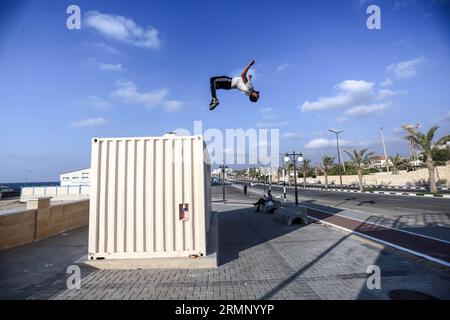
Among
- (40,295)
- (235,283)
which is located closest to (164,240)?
(235,283)

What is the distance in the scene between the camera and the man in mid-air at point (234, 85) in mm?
5926

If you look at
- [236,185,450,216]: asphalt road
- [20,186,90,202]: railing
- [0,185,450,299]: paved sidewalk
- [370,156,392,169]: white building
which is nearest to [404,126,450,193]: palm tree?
[236,185,450,216]: asphalt road

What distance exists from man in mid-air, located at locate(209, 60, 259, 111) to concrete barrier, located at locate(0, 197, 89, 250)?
7.44 meters

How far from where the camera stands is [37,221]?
9688 mm

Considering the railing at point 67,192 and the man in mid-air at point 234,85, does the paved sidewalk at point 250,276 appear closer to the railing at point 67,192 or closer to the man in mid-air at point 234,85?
the man in mid-air at point 234,85

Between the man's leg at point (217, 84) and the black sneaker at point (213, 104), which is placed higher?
the man's leg at point (217, 84)

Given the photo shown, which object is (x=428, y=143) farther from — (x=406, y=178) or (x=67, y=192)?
(x=67, y=192)

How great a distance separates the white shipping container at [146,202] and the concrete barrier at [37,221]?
4033 millimetres

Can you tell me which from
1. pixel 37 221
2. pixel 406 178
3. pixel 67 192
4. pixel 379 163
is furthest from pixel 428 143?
pixel 379 163

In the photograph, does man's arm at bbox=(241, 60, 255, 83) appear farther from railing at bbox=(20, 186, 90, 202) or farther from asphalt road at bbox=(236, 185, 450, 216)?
railing at bbox=(20, 186, 90, 202)

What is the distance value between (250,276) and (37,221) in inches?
325

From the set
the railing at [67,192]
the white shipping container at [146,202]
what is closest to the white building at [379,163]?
the railing at [67,192]

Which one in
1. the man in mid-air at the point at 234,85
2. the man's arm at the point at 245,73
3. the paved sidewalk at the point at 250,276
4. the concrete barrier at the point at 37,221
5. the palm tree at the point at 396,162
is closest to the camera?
the paved sidewalk at the point at 250,276
